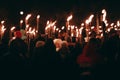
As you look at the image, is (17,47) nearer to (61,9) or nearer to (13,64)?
(13,64)

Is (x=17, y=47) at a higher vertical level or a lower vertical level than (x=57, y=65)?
higher

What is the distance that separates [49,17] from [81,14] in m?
5.03

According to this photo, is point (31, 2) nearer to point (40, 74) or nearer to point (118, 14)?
point (118, 14)

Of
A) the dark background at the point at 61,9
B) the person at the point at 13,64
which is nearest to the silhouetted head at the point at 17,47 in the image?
the person at the point at 13,64

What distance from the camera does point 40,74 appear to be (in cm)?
1196

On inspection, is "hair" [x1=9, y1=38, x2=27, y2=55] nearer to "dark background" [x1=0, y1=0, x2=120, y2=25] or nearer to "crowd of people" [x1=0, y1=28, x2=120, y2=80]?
"crowd of people" [x1=0, y1=28, x2=120, y2=80]

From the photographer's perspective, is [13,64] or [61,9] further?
[61,9]

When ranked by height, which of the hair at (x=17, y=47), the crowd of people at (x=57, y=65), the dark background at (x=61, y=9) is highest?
the dark background at (x=61, y=9)

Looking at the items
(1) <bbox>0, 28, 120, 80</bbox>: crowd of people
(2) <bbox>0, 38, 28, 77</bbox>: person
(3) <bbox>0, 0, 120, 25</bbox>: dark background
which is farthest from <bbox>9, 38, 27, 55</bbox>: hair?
(3) <bbox>0, 0, 120, 25</bbox>: dark background

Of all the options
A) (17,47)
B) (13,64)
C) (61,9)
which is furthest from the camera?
(61,9)

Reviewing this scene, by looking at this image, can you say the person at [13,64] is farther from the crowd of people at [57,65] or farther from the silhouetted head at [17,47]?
the silhouetted head at [17,47]

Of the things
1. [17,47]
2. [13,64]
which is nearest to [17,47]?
[17,47]

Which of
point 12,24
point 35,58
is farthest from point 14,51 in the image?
point 12,24

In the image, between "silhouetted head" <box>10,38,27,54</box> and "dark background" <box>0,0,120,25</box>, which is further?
"dark background" <box>0,0,120,25</box>
